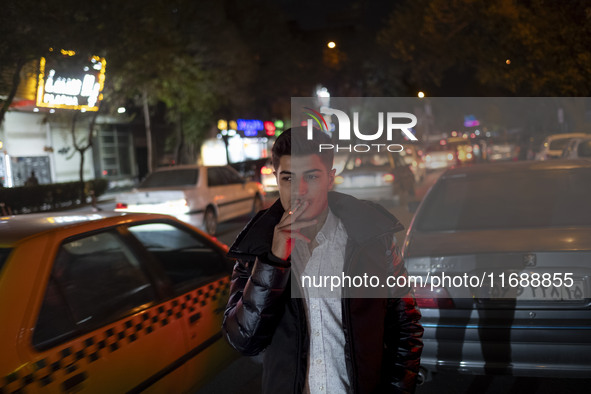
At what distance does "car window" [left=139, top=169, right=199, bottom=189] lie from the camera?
11.5 metres

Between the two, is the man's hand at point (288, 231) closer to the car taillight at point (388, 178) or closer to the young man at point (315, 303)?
the young man at point (315, 303)

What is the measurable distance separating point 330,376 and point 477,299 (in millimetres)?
1740

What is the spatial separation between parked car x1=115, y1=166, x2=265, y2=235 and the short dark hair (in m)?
8.43

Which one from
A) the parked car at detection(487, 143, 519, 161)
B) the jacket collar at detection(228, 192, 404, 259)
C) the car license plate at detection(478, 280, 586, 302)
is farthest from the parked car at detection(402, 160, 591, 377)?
the parked car at detection(487, 143, 519, 161)

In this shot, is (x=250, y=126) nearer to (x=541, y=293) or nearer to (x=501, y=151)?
(x=501, y=151)

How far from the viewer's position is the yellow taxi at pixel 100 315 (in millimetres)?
2508

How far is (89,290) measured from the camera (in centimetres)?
372

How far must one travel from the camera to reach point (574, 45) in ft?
43.5

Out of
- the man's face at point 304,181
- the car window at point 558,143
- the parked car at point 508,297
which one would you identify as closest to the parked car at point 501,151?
the parked car at point 508,297

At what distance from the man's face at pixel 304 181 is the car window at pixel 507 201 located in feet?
7.93

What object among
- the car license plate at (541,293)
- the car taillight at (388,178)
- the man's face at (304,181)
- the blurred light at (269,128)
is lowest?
the car license plate at (541,293)

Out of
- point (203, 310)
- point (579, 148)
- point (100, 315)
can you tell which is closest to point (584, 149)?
point (579, 148)

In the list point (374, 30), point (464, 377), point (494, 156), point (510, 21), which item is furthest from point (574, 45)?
point (374, 30)
